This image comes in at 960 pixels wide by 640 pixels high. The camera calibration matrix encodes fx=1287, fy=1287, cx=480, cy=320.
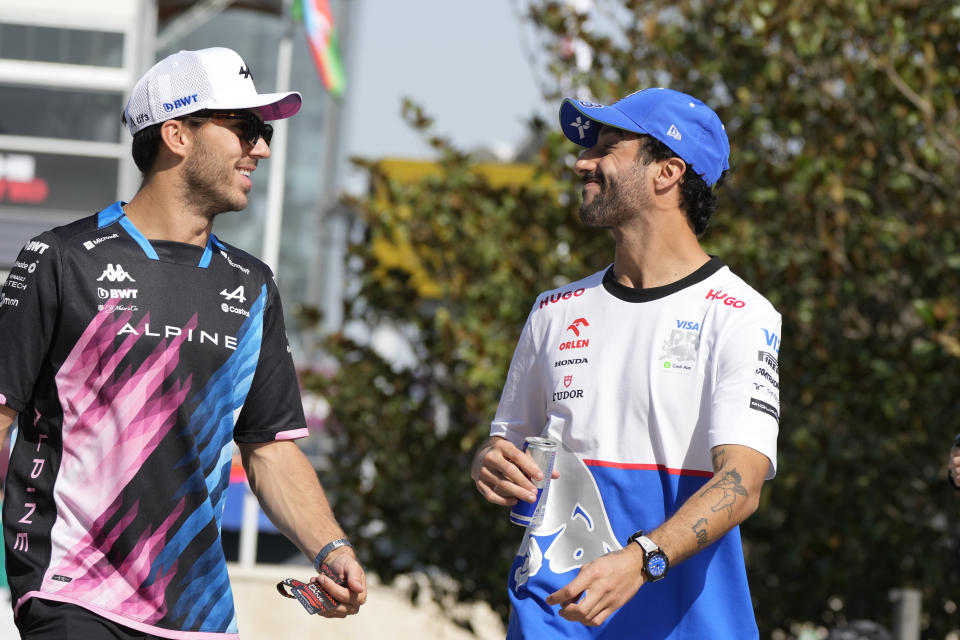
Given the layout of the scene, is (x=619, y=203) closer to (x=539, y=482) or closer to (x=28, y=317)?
(x=539, y=482)

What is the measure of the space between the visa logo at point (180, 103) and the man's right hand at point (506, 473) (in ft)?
3.92

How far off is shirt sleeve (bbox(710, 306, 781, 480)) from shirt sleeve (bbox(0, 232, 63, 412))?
1625mm

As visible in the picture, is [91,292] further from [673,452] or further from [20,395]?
[673,452]

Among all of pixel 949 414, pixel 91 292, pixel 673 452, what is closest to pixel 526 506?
pixel 673 452

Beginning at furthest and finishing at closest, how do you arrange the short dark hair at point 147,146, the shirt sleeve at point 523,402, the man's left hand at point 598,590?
the shirt sleeve at point 523,402 → the short dark hair at point 147,146 → the man's left hand at point 598,590

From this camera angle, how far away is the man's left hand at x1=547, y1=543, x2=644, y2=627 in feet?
8.81

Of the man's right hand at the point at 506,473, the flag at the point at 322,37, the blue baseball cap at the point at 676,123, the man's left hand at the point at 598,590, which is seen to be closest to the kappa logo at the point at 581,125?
the blue baseball cap at the point at 676,123

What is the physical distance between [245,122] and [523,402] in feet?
3.54

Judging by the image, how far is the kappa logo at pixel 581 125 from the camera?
3.64 metres

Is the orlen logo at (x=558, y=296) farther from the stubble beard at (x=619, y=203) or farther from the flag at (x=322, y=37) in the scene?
the flag at (x=322, y=37)

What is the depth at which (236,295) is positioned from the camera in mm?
3344

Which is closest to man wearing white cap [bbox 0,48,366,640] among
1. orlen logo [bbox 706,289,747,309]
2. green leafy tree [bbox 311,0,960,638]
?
orlen logo [bbox 706,289,747,309]

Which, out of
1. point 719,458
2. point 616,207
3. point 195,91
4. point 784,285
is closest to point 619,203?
point 616,207

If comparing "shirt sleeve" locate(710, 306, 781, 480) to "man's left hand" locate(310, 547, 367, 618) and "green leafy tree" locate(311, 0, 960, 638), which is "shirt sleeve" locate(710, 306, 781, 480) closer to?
"man's left hand" locate(310, 547, 367, 618)
